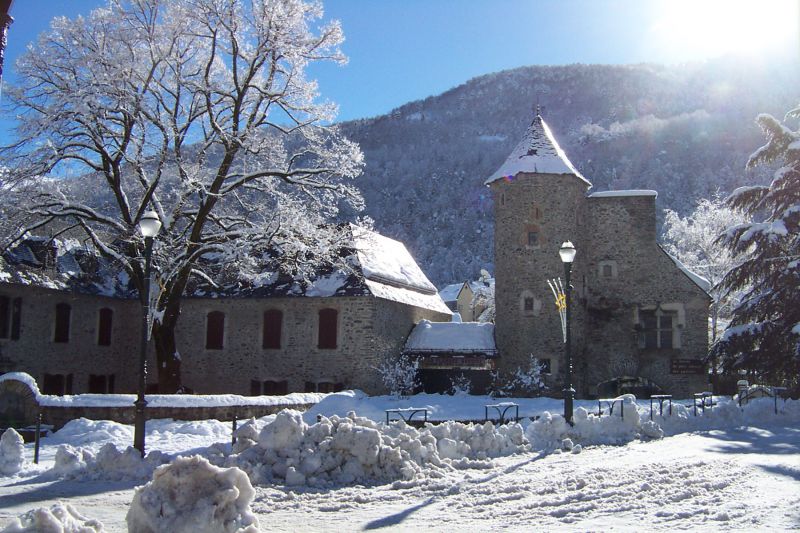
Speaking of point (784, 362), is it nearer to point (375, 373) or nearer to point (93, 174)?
point (375, 373)

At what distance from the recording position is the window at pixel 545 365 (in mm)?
31469

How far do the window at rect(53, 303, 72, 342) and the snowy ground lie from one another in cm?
1344

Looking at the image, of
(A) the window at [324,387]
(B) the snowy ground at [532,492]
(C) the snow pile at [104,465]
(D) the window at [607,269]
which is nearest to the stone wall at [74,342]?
(A) the window at [324,387]

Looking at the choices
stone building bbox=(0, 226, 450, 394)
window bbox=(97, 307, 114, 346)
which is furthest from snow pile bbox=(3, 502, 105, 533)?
window bbox=(97, 307, 114, 346)

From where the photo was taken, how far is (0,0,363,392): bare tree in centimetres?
2238

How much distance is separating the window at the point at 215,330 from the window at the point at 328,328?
418 centimetres

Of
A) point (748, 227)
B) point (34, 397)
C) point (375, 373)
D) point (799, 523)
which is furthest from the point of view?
point (375, 373)

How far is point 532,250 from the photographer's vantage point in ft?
106

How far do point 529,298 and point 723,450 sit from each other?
17598 millimetres

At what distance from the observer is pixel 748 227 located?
80.9 ft

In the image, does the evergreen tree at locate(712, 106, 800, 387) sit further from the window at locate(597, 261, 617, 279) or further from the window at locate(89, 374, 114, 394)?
the window at locate(89, 374, 114, 394)

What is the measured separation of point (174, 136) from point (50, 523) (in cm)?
1926

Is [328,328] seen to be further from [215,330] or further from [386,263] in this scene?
[386,263]

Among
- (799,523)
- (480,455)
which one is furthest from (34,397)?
(799,523)
